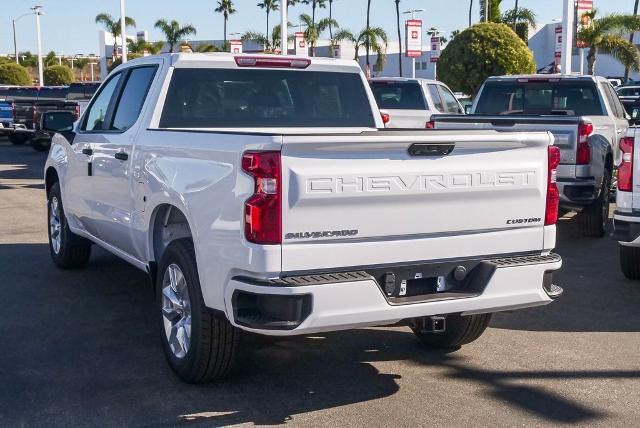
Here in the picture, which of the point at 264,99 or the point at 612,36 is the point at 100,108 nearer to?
the point at 264,99

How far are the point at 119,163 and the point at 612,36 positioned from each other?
33236 millimetres

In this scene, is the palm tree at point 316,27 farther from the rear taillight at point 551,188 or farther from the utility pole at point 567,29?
the rear taillight at point 551,188

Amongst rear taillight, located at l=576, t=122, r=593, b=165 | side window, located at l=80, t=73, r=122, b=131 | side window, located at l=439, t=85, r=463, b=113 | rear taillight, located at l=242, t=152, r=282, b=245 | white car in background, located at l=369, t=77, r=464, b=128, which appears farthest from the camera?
side window, located at l=439, t=85, r=463, b=113

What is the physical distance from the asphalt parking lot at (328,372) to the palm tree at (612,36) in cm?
2938

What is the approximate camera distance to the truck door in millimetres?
6316

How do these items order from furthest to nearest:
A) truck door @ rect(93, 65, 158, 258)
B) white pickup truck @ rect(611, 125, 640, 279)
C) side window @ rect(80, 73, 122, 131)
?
1. side window @ rect(80, 73, 122, 131)
2. white pickup truck @ rect(611, 125, 640, 279)
3. truck door @ rect(93, 65, 158, 258)

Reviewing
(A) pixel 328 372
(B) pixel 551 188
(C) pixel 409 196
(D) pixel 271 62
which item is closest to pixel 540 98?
(D) pixel 271 62

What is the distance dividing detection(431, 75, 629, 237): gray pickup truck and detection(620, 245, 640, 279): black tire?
61.3 inches

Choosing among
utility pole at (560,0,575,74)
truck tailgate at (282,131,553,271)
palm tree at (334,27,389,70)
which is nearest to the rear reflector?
truck tailgate at (282,131,553,271)

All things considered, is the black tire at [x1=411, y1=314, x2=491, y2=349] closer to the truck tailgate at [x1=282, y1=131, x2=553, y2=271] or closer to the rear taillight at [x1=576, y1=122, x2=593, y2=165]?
the truck tailgate at [x1=282, y1=131, x2=553, y2=271]

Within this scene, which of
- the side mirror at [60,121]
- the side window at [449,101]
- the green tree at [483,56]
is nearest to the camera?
the side mirror at [60,121]

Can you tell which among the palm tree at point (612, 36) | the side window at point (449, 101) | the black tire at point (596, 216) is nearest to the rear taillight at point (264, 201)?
the black tire at point (596, 216)

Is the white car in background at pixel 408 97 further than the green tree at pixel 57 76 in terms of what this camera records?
No

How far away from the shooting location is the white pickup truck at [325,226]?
443 centimetres
